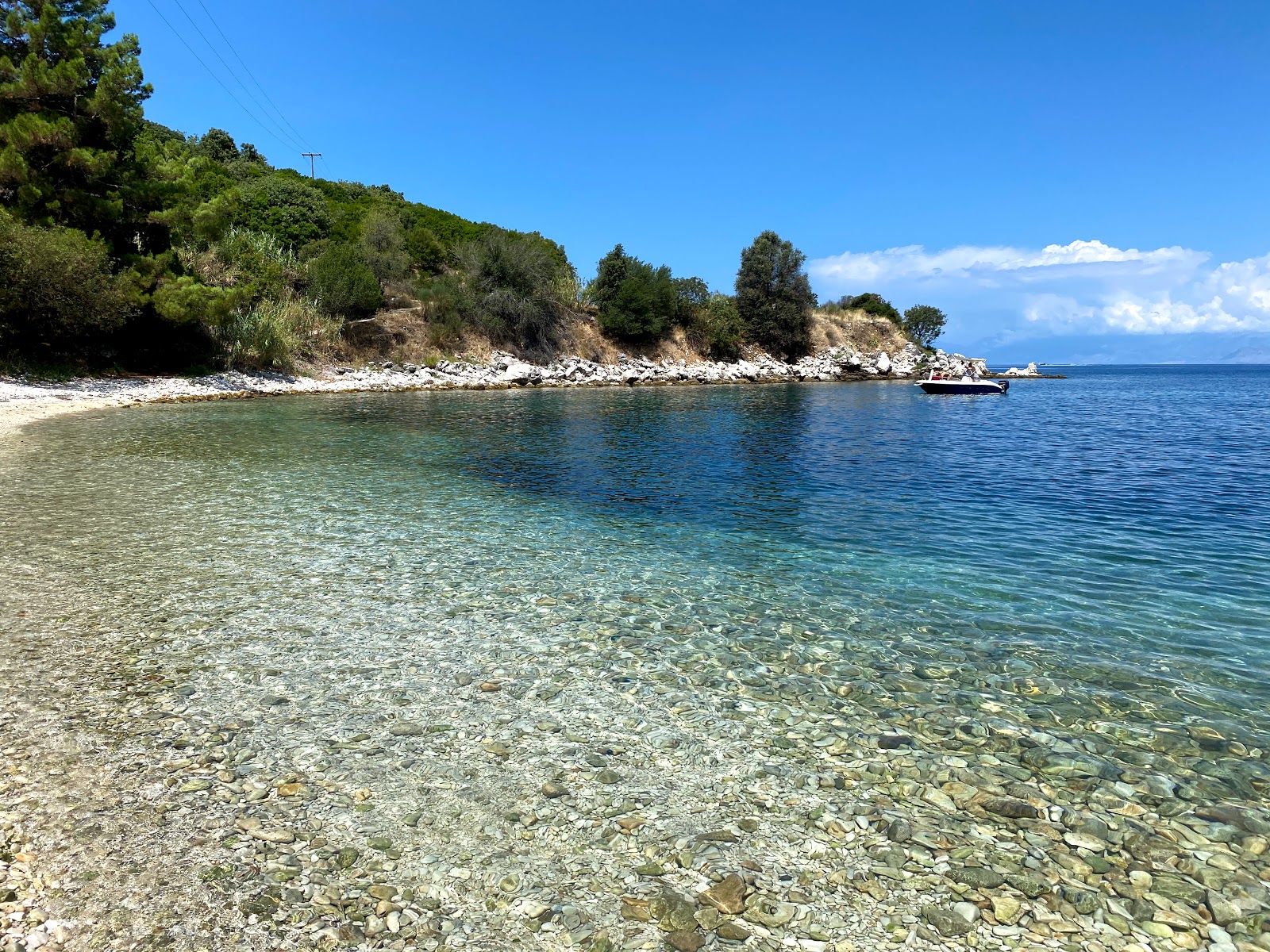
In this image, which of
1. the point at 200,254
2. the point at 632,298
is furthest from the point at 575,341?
the point at 200,254

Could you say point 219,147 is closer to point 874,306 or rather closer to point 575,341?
point 575,341

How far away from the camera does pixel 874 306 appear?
96688 mm

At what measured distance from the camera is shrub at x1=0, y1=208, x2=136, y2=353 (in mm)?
27141

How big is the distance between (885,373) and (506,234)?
46.0 m

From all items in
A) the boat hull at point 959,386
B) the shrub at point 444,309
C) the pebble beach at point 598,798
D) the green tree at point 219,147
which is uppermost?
the green tree at point 219,147

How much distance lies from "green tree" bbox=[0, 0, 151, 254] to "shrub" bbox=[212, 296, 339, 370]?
6385mm

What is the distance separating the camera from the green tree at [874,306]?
9644 centimetres

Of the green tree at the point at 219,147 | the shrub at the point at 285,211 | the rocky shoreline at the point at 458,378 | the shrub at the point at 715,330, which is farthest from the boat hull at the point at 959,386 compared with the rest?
the green tree at the point at 219,147

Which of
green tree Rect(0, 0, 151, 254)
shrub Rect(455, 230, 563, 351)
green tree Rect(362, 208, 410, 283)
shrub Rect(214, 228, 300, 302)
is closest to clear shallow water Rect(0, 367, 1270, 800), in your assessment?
green tree Rect(0, 0, 151, 254)

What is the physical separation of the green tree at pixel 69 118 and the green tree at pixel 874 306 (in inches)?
3336

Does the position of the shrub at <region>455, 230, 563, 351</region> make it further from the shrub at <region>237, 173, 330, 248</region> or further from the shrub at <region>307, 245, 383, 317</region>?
the shrub at <region>237, 173, 330, 248</region>

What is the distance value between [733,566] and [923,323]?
4090 inches

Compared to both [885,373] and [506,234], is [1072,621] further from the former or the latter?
[885,373]

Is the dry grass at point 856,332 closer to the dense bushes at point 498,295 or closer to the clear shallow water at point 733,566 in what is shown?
the dense bushes at point 498,295
